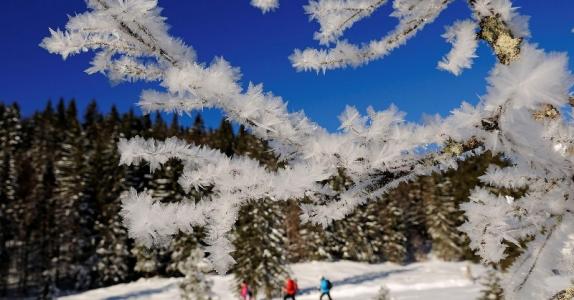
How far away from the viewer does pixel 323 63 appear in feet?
6.85

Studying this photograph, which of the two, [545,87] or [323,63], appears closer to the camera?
[545,87]

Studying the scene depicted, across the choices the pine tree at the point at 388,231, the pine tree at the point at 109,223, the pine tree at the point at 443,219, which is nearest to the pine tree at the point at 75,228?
the pine tree at the point at 109,223

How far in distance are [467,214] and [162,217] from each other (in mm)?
1040

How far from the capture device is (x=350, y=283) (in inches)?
1560

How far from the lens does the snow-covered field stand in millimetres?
34594

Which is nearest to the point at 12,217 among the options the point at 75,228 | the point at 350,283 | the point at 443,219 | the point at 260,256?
the point at 75,228

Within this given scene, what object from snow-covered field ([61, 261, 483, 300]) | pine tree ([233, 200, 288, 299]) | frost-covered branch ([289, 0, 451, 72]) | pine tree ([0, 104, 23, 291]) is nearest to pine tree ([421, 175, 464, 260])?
snow-covered field ([61, 261, 483, 300])

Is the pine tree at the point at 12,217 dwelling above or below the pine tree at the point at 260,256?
above

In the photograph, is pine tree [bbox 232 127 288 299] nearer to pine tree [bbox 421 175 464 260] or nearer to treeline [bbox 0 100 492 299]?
treeline [bbox 0 100 492 299]

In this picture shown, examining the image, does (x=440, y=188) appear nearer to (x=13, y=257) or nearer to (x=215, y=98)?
(x=13, y=257)

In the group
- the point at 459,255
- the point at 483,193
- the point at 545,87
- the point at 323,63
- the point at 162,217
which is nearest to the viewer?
the point at 545,87

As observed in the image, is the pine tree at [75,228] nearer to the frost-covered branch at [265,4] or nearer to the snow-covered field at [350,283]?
the snow-covered field at [350,283]

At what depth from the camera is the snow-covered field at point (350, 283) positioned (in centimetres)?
3459

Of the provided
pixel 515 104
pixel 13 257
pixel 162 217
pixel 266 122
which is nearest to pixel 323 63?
pixel 266 122
